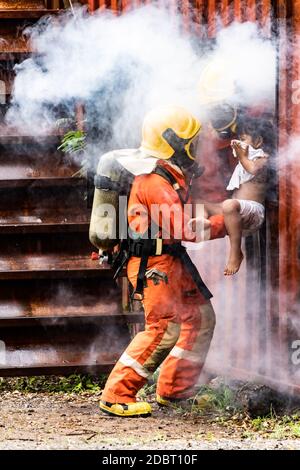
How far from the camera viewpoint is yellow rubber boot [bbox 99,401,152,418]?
6949mm

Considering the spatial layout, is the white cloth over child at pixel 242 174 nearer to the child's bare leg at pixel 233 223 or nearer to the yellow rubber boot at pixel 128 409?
the child's bare leg at pixel 233 223

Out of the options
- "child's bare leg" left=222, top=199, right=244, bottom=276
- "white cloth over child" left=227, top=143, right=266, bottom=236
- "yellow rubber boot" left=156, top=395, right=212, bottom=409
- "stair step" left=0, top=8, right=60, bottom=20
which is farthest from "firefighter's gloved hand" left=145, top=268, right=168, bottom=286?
"stair step" left=0, top=8, right=60, bottom=20

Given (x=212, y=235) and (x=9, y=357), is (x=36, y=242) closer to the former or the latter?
(x=9, y=357)

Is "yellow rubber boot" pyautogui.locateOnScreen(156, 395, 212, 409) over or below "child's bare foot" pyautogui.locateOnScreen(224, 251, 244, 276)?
below

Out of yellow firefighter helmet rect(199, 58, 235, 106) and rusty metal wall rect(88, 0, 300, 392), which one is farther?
yellow firefighter helmet rect(199, 58, 235, 106)

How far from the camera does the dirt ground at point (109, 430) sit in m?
6.23

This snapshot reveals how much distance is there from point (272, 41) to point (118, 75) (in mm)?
1377

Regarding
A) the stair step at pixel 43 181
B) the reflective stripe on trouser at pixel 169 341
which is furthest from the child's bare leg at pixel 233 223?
the stair step at pixel 43 181

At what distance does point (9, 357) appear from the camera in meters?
8.01

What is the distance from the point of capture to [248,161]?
6.97 m

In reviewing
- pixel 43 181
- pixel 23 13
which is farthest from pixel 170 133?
pixel 23 13

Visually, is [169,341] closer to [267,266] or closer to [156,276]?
[156,276]

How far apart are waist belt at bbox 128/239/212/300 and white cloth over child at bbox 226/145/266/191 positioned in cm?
57

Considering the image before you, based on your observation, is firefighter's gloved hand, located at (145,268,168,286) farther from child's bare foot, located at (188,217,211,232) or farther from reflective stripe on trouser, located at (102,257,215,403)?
child's bare foot, located at (188,217,211,232)
